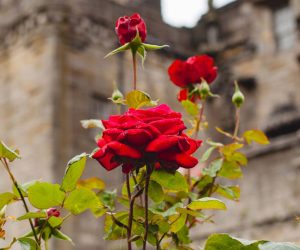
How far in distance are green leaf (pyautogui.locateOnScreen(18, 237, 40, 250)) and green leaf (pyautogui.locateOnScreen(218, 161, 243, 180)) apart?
851 millimetres

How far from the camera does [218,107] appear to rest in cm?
1784

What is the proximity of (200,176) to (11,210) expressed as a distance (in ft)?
36.4

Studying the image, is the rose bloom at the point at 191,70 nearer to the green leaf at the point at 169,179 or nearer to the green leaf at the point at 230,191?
the green leaf at the point at 230,191

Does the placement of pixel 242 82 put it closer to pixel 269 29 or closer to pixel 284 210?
pixel 269 29

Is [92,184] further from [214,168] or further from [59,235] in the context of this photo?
[59,235]

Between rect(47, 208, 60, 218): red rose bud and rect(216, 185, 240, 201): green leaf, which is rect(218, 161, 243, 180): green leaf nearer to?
rect(216, 185, 240, 201): green leaf

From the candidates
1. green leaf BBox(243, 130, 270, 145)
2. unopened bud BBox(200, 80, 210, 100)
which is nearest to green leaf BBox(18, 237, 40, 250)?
unopened bud BBox(200, 80, 210, 100)

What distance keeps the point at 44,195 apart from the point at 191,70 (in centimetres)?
80

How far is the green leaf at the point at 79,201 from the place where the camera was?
2.21 meters

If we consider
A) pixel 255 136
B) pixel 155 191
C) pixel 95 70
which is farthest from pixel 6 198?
pixel 95 70

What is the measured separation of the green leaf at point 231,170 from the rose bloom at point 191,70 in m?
0.30

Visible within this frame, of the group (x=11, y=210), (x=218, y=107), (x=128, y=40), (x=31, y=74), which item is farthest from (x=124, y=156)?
(x=218, y=107)

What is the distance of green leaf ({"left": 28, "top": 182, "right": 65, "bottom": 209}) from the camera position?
218 cm

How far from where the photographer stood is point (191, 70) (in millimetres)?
2775
